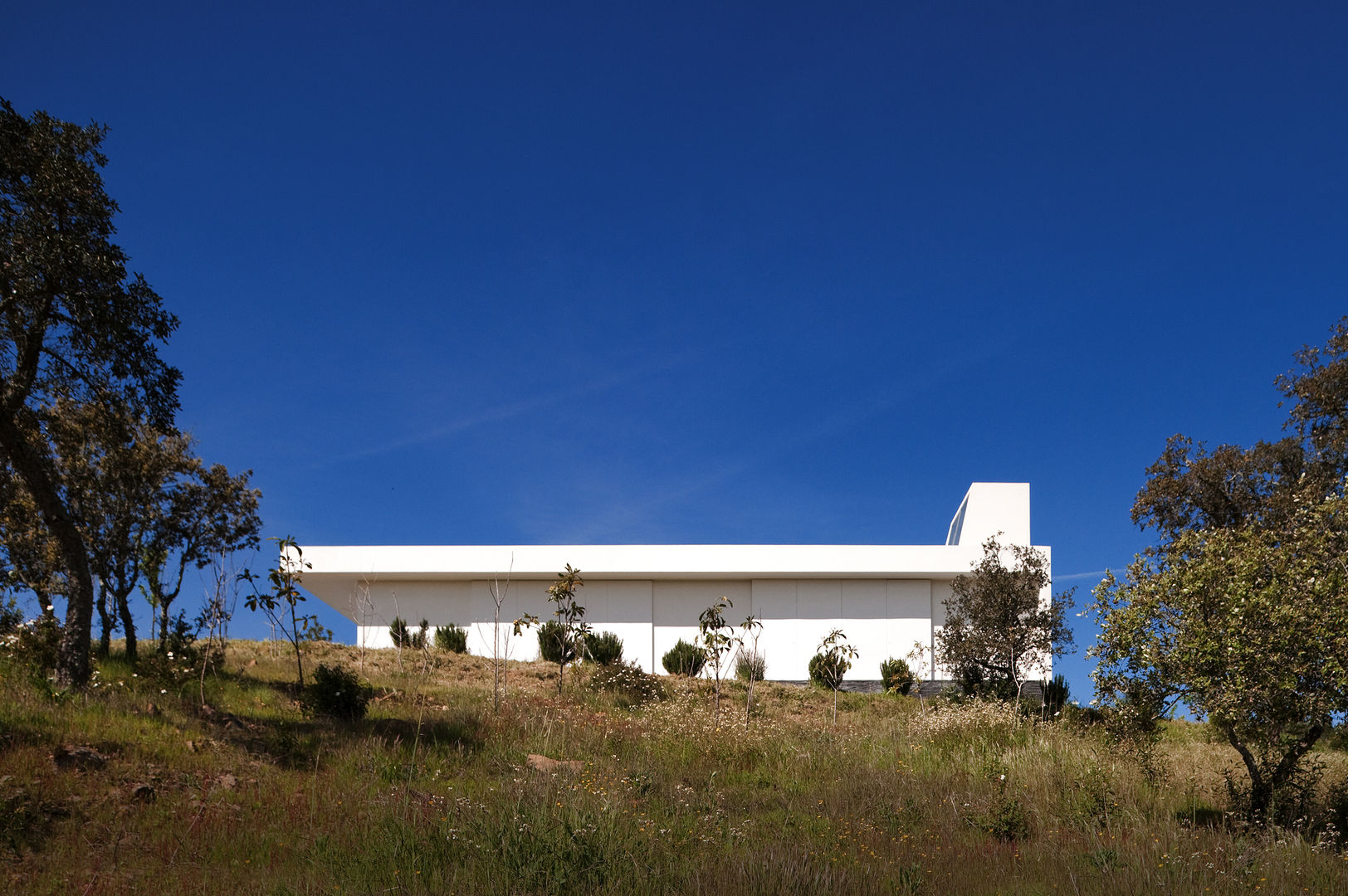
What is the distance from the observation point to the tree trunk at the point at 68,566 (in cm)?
1223

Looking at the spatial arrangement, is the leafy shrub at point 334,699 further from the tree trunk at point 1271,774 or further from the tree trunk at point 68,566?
the tree trunk at point 1271,774

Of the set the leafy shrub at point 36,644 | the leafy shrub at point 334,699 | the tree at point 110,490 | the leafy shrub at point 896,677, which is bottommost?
the leafy shrub at point 896,677

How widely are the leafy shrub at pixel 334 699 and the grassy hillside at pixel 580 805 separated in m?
0.45

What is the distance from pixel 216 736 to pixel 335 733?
1.46m

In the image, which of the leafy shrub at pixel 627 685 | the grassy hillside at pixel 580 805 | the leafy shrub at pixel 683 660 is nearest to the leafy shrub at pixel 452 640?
the leafy shrub at pixel 683 660

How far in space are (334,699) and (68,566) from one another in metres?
4.07

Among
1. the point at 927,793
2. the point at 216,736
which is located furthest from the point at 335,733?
the point at 927,793

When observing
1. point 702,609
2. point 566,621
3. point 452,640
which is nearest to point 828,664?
point 702,609

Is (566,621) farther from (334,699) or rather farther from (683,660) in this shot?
(683,660)

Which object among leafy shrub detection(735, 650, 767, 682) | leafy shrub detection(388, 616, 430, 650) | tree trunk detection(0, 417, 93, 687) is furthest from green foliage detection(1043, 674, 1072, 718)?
tree trunk detection(0, 417, 93, 687)

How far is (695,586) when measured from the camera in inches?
1305

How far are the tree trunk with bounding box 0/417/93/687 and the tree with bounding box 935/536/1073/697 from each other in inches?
763

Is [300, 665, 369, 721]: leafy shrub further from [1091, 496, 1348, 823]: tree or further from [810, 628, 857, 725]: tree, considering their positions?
[810, 628, 857, 725]: tree

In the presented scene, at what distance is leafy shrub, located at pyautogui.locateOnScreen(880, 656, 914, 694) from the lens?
29.2 metres
